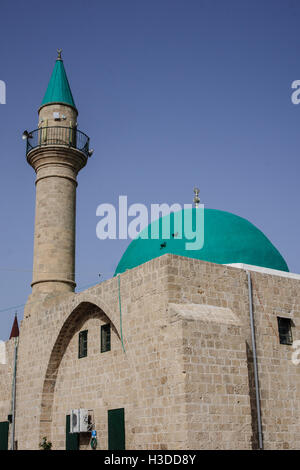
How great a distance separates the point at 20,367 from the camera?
39.2 ft

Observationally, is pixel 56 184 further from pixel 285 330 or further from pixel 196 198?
pixel 285 330

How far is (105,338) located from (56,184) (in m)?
4.40

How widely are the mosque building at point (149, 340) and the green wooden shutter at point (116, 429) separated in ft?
0.06

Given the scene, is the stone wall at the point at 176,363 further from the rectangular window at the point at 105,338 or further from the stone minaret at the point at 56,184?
the stone minaret at the point at 56,184

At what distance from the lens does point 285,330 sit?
366 inches

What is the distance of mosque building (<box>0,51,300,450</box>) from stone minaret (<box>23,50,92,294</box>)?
0.09ft

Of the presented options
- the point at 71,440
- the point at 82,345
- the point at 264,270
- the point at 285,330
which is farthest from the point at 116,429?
the point at 264,270

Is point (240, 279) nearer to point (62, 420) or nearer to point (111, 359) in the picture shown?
A: point (111, 359)

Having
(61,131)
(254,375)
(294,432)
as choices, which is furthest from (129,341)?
(61,131)

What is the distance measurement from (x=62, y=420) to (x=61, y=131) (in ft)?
22.3

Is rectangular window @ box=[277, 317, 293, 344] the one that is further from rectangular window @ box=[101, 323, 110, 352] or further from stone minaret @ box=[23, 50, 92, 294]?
stone minaret @ box=[23, 50, 92, 294]

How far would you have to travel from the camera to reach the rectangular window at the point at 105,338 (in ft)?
31.8

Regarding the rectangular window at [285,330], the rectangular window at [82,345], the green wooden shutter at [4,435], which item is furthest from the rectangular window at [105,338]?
the green wooden shutter at [4,435]

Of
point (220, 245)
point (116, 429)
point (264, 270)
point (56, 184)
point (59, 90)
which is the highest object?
point (59, 90)
